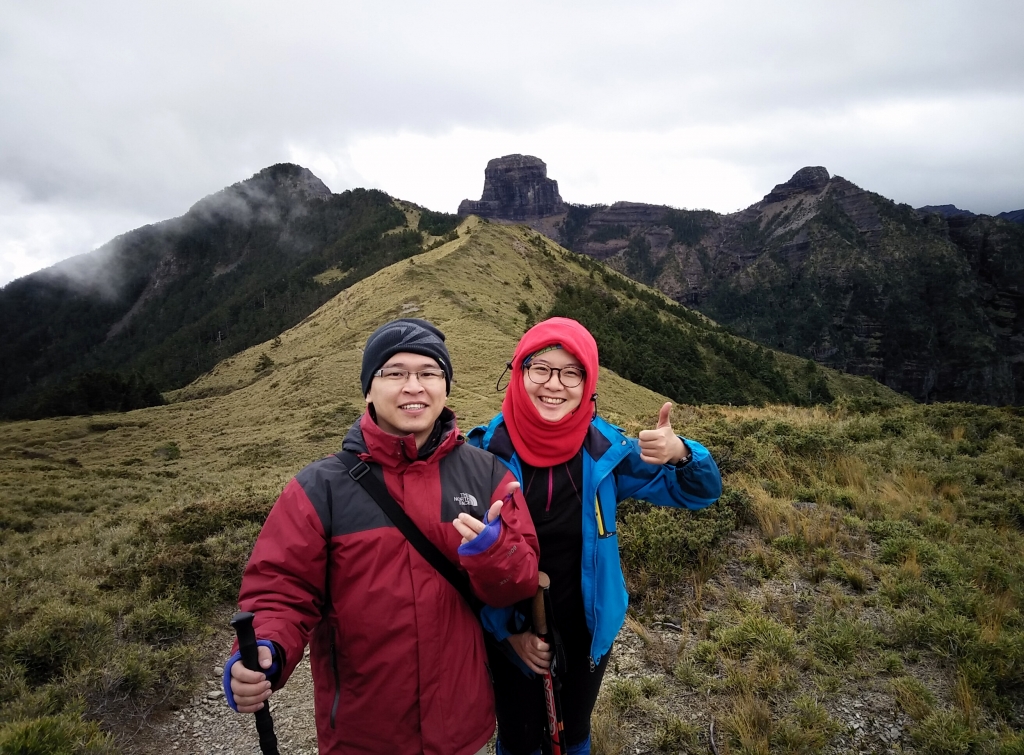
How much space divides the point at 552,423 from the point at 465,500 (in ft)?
1.87

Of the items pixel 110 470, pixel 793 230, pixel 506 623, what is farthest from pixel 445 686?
pixel 793 230

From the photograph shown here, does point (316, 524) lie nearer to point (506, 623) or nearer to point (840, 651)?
point (506, 623)

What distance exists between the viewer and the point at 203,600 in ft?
18.8

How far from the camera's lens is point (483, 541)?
5.99 feet

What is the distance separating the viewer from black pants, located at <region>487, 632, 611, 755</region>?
258 centimetres

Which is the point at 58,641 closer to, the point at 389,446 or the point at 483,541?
the point at 389,446

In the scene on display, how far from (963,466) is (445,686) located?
352 inches

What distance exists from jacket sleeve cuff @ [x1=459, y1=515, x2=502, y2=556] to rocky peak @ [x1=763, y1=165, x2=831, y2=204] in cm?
22427

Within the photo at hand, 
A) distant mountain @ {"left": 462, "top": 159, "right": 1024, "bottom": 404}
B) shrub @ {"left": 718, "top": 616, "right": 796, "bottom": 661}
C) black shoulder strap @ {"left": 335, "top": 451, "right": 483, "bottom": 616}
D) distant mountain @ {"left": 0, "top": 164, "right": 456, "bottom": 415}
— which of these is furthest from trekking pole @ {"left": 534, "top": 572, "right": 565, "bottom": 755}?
distant mountain @ {"left": 462, "top": 159, "right": 1024, "bottom": 404}

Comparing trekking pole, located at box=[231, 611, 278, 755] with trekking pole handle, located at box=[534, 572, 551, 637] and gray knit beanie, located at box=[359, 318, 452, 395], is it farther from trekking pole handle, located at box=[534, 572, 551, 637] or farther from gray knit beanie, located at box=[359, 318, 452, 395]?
trekking pole handle, located at box=[534, 572, 551, 637]

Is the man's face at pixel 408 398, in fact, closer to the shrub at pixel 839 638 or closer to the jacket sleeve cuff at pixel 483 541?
the jacket sleeve cuff at pixel 483 541

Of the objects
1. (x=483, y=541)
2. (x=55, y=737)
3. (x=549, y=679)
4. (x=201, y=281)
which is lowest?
(x=55, y=737)

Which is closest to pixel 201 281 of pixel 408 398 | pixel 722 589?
pixel 722 589

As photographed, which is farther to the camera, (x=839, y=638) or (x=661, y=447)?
(x=839, y=638)
